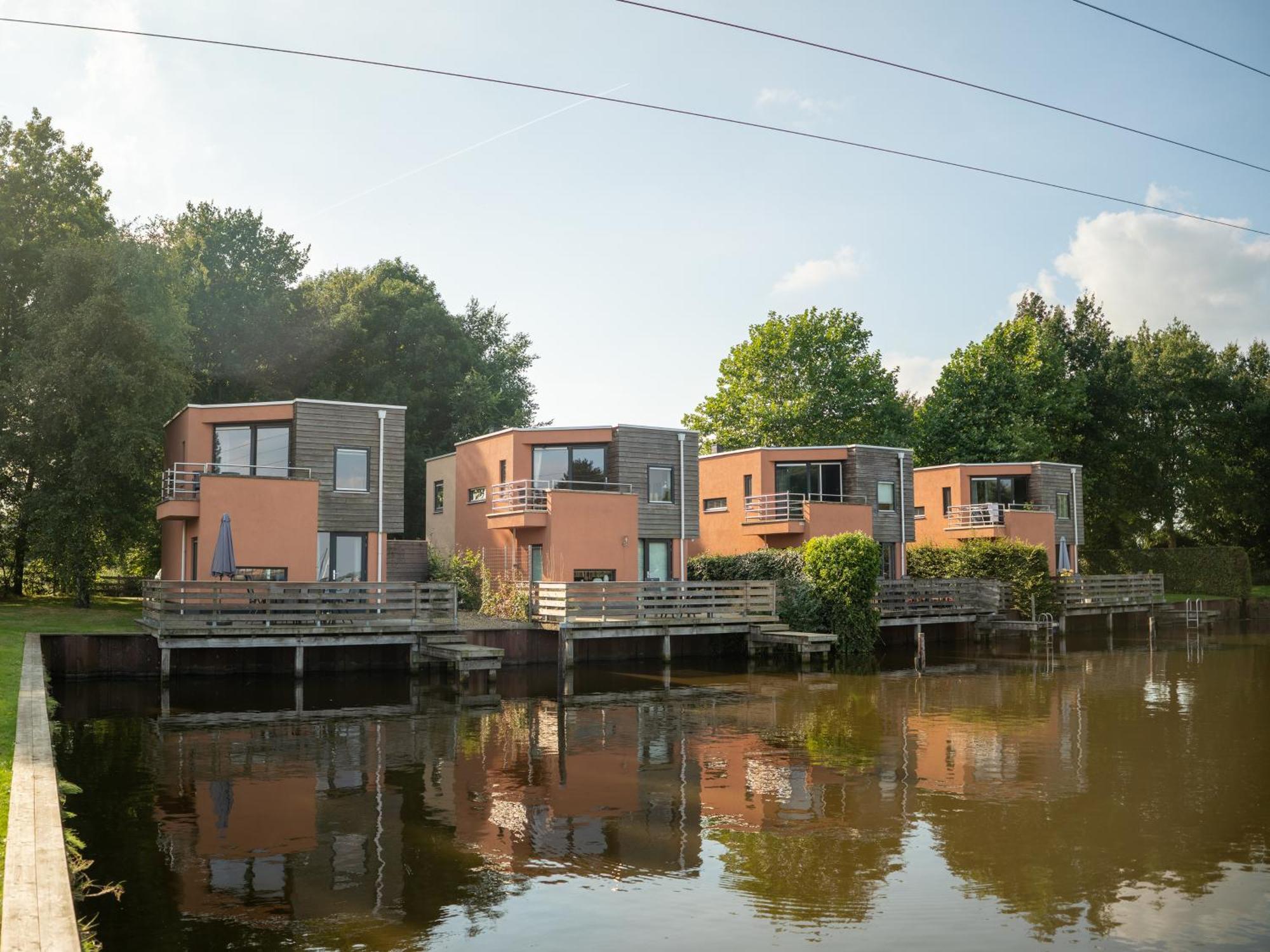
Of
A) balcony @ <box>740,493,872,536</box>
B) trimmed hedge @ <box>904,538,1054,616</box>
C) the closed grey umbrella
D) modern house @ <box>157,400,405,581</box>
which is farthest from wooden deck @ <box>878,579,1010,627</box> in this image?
the closed grey umbrella

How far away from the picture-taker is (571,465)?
108 feet

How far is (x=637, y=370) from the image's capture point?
36.8 metres

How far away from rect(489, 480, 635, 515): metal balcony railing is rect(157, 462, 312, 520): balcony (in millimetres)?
6122

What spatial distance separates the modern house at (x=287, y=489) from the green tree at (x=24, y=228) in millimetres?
4990

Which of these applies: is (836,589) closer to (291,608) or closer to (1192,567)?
(291,608)

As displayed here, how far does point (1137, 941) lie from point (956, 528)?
4045cm

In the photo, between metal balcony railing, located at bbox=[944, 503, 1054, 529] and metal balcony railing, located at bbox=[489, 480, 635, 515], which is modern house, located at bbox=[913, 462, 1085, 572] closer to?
metal balcony railing, located at bbox=[944, 503, 1054, 529]

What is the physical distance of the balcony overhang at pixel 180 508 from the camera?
2625cm

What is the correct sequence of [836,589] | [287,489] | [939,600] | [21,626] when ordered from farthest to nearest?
[939,600] < [836,589] < [287,489] < [21,626]

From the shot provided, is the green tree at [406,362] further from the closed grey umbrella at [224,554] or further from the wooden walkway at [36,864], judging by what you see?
the wooden walkway at [36,864]

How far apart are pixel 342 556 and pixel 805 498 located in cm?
1755

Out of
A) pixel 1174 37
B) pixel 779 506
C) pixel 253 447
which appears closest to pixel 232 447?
pixel 253 447

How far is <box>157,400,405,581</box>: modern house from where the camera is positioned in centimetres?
2605

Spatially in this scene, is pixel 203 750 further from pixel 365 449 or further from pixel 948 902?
pixel 365 449
